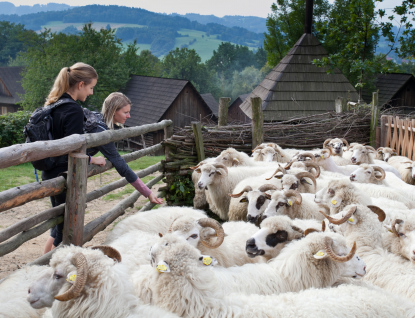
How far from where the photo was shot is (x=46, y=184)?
3.80 meters

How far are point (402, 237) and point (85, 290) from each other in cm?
318

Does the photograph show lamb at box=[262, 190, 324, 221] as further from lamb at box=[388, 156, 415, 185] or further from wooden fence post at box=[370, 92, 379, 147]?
wooden fence post at box=[370, 92, 379, 147]

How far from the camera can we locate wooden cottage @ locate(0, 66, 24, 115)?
45.4 meters

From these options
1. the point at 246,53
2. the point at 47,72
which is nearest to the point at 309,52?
the point at 47,72

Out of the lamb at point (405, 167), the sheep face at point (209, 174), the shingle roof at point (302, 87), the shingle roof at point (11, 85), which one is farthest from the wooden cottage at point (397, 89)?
the shingle roof at point (11, 85)

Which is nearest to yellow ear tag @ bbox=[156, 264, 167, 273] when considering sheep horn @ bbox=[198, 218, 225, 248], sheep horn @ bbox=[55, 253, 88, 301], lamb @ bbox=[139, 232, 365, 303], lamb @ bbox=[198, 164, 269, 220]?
sheep horn @ bbox=[55, 253, 88, 301]

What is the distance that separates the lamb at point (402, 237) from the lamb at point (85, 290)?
2586mm

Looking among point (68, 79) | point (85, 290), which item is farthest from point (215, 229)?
point (68, 79)

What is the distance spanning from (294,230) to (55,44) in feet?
111

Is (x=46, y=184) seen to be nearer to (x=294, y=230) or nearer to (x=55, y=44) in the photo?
(x=294, y=230)

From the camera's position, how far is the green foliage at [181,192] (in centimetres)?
791

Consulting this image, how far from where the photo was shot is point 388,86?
2986 cm

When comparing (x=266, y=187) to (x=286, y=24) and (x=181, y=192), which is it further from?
(x=286, y=24)

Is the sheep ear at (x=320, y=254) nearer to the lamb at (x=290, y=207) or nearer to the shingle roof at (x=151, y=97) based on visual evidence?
the lamb at (x=290, y=207)
